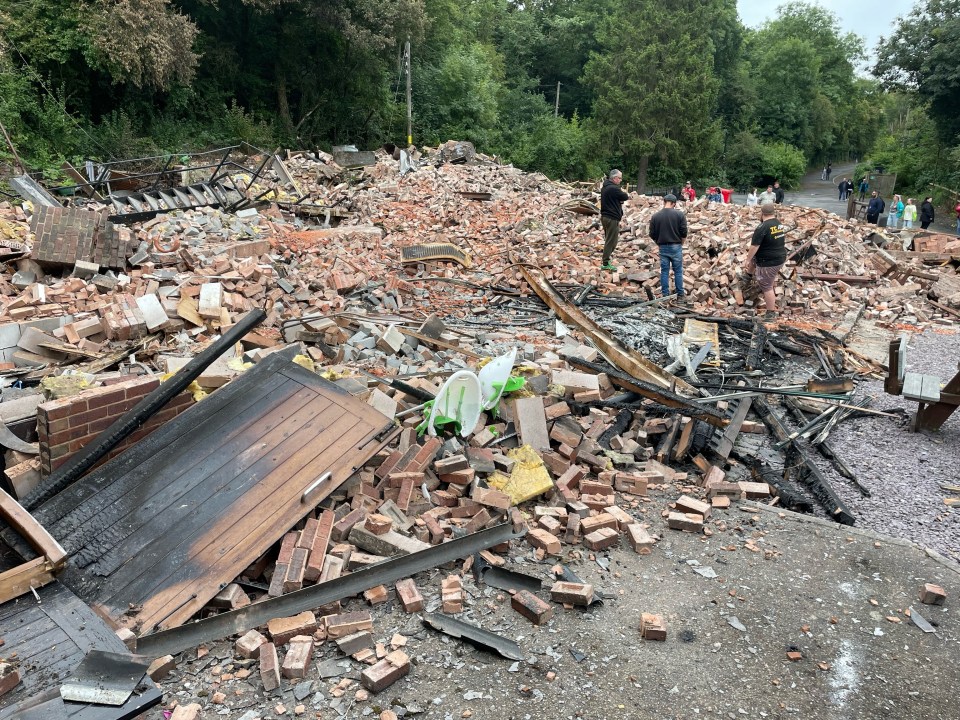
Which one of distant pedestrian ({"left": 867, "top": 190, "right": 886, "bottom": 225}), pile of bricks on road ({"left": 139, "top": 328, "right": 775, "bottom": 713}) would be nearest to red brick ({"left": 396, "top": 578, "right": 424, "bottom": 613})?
pile of bricks on road ({"left": 139, "top": 328, "right": 775, "bottom": 713})

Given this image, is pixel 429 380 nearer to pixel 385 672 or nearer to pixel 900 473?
pixel 385 672

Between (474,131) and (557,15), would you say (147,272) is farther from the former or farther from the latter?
(557,15)

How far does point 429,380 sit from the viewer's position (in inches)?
224

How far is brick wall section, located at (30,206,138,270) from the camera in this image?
26.0 ft

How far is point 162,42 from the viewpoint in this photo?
63.2 feet

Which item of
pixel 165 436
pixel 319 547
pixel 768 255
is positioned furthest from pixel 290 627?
pixel 768 255

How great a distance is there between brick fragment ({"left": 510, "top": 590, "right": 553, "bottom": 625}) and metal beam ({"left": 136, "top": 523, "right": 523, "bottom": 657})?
447mm

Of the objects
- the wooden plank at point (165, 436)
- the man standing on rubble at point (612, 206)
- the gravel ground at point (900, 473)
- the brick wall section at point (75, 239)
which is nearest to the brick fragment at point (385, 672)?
the wooden plank at point (165, 436)

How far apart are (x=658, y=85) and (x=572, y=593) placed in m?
37.3

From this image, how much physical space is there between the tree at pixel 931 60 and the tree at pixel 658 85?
8991mm

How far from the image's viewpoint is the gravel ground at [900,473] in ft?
14.9

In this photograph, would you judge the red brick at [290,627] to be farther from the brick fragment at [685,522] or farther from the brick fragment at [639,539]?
the brick fragment at [685,522]

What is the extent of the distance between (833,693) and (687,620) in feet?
2.40

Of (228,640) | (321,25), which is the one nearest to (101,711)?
(228,640)
